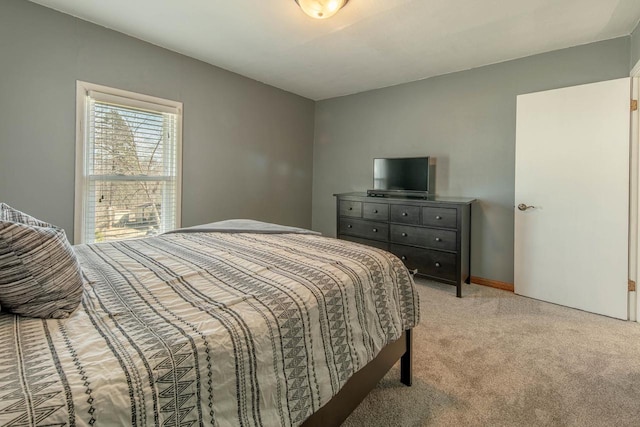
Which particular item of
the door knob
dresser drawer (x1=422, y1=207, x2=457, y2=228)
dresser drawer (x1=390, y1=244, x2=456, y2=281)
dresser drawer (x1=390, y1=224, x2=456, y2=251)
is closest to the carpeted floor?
dresser drawer (x1=390, y1=244, x2=456, y2=281)

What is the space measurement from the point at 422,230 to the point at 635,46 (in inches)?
89.5

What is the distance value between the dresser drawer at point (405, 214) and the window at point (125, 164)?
2369 millimetres

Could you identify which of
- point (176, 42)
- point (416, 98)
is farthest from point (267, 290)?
point (416, 98)

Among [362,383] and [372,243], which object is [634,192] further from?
[362,383]

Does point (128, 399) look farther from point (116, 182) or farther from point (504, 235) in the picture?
point (504, 235)

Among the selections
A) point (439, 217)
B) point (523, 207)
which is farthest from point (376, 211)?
point (523, 207)

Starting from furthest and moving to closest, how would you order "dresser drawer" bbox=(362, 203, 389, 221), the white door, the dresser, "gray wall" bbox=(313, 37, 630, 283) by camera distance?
"dresser drawer" bbox=(362, 203, 389, 221) < the dresser < "gray wall" bbox=(313, 37, 630, 283) < the white door

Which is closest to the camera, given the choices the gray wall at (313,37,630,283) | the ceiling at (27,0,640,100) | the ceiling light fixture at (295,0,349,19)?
the ceiling light fixture at (295,0,349,19)

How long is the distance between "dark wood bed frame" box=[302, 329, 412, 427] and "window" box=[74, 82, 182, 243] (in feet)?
8.52

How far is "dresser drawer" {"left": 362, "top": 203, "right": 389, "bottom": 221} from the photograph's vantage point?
11.7 ft

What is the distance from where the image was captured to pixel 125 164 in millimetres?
2883

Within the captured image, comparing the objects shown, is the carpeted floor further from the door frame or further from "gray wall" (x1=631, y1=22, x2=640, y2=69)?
"gray wall" (x1=631, y1=22, x2=640, y2=69)

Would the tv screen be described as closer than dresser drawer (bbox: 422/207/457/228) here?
No

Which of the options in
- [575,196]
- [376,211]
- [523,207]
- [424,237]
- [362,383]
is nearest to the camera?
[362,383]
